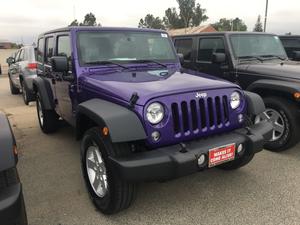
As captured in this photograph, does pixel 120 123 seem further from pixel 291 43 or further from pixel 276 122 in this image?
pixel 291 43

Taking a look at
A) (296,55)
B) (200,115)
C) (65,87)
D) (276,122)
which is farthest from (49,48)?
(296,55)

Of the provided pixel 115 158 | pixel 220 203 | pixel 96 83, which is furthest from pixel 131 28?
pixel 220 203

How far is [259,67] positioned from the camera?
5.16 meters

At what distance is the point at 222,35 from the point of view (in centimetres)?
571

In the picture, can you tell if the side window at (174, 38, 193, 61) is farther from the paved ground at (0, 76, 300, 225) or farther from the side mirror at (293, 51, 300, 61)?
the paved ground at (0, 76, 300, 225)

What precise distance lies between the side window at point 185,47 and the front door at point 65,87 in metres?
2.77

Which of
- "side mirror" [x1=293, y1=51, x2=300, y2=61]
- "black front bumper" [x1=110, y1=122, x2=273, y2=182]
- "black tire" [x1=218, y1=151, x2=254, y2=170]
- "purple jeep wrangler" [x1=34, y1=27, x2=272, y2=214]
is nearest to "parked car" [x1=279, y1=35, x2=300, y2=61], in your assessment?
"side mirror" [x1=293, y1=51, x2=300, y2=61]

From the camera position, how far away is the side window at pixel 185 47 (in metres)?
6.49

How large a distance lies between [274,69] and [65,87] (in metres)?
3.15

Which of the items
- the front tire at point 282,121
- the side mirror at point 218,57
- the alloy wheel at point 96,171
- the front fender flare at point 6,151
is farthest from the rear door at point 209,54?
the front fender flare at point 6,151

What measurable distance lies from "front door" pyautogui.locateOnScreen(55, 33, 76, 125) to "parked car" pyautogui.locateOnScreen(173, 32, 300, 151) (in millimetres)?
2305

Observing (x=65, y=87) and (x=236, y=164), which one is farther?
(x=65, y=87)

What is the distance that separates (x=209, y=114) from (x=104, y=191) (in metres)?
1.30

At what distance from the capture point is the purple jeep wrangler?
274 centimetres
